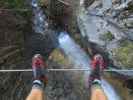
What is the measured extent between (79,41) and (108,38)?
3.86 ft

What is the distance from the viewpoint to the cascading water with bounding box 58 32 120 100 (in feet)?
18.0

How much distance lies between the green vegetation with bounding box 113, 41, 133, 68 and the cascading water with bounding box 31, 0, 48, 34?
7.49 feet

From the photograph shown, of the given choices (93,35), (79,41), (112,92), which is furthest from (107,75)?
(79,41)

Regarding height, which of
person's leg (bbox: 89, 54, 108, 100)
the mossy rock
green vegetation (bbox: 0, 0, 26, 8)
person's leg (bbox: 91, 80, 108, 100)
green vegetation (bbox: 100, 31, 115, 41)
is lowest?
the mossy rock

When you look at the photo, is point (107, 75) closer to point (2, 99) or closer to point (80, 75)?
point (80, 75)

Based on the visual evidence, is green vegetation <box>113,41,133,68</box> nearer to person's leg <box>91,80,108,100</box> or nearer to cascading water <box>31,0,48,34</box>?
person's leg <box>91,80,108,100</box>

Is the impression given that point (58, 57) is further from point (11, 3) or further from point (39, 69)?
point (39, 69)

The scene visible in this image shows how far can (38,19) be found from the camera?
7.30 m

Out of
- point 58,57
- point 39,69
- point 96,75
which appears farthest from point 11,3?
point 96,75

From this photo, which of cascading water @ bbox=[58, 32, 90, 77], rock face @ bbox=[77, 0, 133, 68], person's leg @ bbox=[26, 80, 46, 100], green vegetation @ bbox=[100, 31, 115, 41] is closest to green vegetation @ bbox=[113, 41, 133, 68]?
rock face @ bbox=[77, 0, 133, 68]

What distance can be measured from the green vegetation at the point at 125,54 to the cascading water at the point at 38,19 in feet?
7.49

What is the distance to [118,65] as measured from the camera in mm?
4938

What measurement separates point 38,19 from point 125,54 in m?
2.76

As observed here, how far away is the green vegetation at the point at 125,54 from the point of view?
16.0ft
